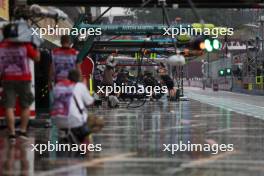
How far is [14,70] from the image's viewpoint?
Answer: 34.7 ft

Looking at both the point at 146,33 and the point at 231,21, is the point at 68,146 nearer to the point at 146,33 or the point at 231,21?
the point at 146,33

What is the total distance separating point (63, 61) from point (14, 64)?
4.46ft

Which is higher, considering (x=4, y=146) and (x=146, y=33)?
(x=146, y=33)

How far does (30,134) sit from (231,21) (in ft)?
238

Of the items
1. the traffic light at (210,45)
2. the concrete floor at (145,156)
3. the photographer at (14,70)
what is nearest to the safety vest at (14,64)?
the photographer at (14,70)

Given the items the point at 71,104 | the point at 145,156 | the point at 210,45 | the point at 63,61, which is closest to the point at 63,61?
the point at 63,61

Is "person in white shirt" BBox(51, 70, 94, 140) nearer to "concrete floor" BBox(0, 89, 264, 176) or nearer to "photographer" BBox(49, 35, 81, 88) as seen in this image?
"concrete floor" BBox(0, 89, 264, 176)

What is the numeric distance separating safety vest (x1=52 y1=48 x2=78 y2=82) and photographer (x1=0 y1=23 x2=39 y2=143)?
108cm

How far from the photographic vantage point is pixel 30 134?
12.0 meters

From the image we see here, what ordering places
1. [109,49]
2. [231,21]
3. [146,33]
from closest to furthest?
[146,33] → [109,49] → [231,21]

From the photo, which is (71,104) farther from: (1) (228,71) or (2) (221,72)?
(2) (221,72)

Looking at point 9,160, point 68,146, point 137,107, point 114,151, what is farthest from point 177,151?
point 137,107

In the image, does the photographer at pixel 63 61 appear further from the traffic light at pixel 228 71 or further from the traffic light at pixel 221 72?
the traffic light at pixel 221 72

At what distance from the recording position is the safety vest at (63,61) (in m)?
11.7
